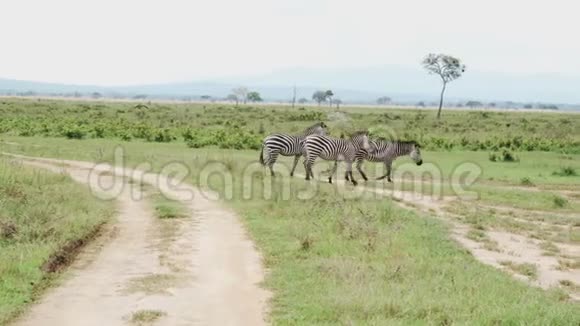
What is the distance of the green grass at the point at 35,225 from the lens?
880 cm

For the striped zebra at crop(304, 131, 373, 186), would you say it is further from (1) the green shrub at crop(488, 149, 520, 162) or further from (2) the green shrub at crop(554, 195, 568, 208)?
(1) the green shrub at crop(488, 149, 520, 162)

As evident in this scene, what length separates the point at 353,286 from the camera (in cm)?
879

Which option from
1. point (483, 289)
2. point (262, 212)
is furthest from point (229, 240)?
point (483, 289)

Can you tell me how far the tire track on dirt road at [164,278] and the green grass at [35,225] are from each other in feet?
0.89

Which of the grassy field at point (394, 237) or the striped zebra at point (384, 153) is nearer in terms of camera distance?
the grassy field at point (394, 237)

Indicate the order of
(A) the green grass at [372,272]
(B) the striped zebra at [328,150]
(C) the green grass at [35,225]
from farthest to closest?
(B) the striped zebra at [328,150]
(C) the green grass at [35,225]
(A) the green grass at [372,272]

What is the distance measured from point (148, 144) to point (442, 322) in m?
27.1

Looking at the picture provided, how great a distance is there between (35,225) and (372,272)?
5.61m

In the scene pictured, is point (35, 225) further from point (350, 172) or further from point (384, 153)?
point (384, 153)

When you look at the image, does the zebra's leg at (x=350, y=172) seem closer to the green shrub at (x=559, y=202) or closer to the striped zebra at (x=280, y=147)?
the striped zebra at (x=280, y=147)

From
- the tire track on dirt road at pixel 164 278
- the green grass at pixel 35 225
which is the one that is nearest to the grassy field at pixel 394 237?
the tire track on dirt road at pixel 164 278

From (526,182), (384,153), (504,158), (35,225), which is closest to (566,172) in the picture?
(526,182)

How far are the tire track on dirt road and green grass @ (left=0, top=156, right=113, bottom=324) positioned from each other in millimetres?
271

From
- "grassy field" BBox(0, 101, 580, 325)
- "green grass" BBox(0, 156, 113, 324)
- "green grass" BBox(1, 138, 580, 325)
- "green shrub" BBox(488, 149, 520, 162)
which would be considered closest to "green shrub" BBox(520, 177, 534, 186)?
"grassy field" BBox(0, 101, 580, 325)
